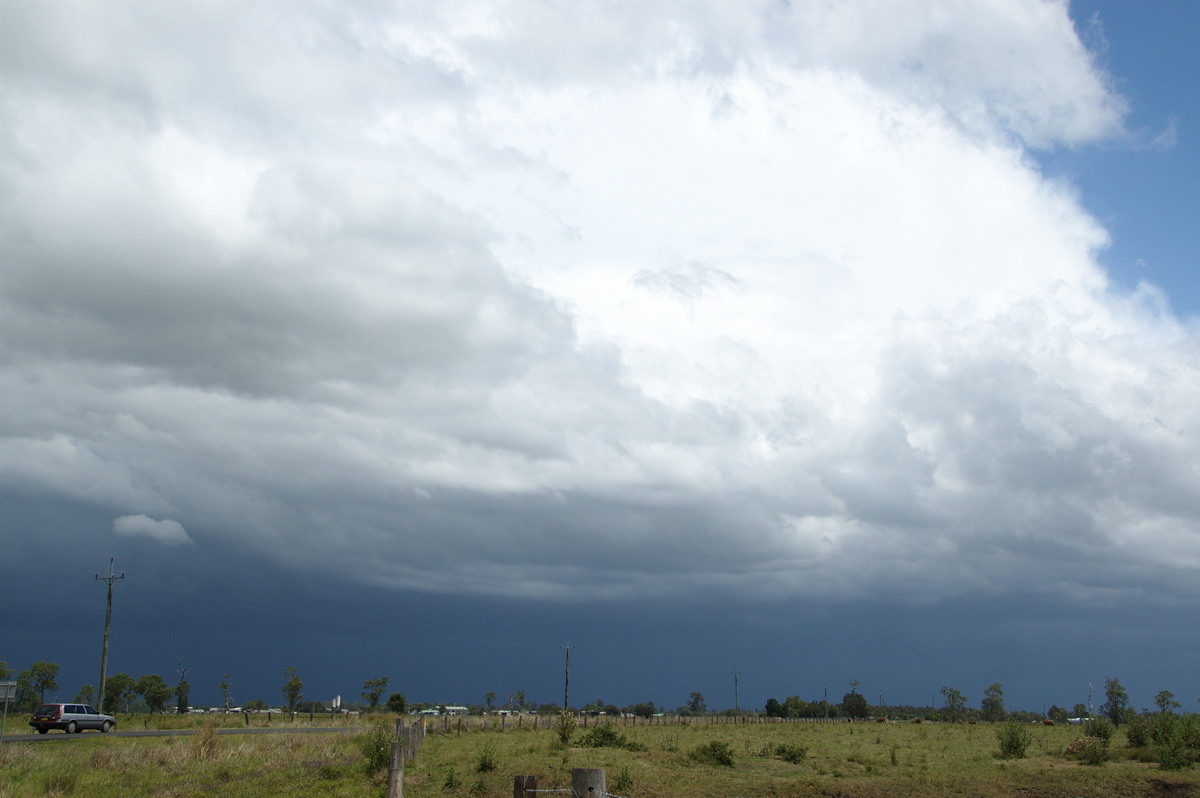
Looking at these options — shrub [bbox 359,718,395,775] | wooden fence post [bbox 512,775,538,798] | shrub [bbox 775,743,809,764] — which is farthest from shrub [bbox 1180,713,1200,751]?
wooden fence post [bbox 512,775,538,798]

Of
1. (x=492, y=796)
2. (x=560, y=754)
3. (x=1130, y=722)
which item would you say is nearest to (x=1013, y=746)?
(x=1130, y=722)

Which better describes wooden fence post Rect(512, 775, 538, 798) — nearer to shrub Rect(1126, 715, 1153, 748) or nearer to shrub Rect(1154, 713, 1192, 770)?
shrub Rect(1154, 713, 1192, 770)

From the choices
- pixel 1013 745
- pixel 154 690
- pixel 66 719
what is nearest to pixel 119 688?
pixel 154 690

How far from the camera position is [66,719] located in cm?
5656

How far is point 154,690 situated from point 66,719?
83.1 m

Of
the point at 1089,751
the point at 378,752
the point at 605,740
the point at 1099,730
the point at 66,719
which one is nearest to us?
the point at 378,752

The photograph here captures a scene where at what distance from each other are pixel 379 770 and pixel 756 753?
17.7m

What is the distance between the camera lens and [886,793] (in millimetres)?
30750

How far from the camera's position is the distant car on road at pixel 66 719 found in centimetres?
5622

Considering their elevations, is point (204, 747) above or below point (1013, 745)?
below

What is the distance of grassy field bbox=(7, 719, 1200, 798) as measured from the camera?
30.5 meters

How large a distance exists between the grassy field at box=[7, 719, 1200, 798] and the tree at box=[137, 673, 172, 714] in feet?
303

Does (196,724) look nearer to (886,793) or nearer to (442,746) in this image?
(442,746)

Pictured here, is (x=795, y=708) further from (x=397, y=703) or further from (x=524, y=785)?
(x=524, y=785)
